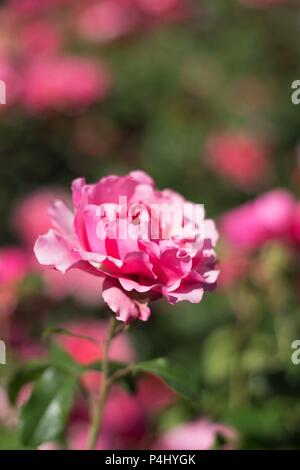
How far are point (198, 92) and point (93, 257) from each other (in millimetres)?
2058

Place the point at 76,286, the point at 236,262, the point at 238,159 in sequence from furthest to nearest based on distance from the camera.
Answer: the point at 238,159
the point at 76,286
the point at 236,262

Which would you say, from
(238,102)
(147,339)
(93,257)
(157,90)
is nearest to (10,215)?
(147,339)

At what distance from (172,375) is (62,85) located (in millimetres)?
1498

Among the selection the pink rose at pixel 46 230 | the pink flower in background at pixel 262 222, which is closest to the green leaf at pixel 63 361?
the pink flower in background at pixel 262 222

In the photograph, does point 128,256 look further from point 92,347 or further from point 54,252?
point 92,347

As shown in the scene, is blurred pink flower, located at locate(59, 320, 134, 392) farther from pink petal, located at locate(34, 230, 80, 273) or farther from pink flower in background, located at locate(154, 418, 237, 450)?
pink petal, located at locate(34, 230, 80, 273)

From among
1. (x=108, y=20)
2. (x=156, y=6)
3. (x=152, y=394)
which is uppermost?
(x=156, y=6)

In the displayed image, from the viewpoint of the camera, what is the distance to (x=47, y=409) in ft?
2.95

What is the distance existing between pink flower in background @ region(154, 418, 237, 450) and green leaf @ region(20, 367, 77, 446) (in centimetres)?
34

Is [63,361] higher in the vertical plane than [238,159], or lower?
lower

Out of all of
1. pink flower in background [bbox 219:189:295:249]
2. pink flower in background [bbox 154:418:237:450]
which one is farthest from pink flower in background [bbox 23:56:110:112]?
pink flower in background [bbox 154:418:237:450]

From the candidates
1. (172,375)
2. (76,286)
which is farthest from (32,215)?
(172,375)

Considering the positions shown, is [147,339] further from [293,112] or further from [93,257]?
[93,257]
